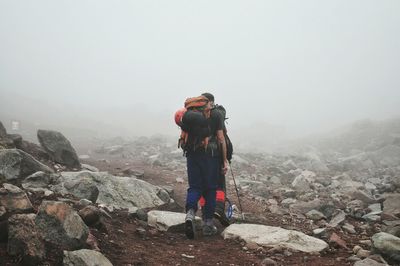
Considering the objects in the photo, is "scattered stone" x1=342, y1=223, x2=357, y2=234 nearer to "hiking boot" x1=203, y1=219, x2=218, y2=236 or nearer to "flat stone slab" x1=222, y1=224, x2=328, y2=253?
"flat stone slab" x1=222, y1=224, x2=328, y2=253

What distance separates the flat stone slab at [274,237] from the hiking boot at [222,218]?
230mm

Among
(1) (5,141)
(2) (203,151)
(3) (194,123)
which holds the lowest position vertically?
(1) (5,141)

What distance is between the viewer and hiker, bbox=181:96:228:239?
5535 millimetres

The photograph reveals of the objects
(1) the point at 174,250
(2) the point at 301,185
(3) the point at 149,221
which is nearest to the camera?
(1) the point at 174,250

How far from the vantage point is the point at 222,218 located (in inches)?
235

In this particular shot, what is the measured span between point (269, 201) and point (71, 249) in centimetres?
576

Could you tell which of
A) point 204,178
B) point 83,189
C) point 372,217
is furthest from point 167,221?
point 372,217

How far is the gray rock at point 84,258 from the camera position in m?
3.38

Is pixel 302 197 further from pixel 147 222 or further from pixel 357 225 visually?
pixel 147 222

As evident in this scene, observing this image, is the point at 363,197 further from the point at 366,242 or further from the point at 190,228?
the point at 190,228

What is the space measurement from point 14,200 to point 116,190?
2620 mm

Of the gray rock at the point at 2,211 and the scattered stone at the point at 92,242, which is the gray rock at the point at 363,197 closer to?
the scattered stone at the point at 92,242

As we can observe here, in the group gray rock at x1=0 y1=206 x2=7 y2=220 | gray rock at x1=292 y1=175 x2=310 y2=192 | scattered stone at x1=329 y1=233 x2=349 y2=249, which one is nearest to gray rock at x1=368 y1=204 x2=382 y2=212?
gray rock at x1=292 y1=175 x2=310 y2=192

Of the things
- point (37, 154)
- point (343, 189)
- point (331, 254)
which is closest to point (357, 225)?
point (331, 254)
